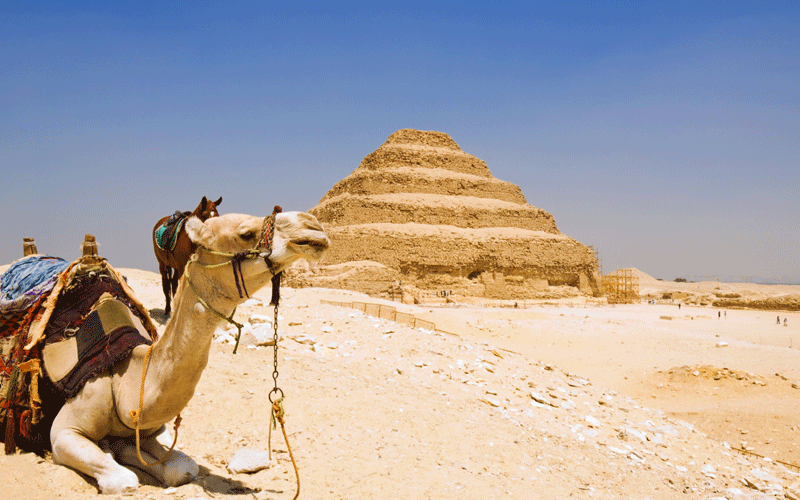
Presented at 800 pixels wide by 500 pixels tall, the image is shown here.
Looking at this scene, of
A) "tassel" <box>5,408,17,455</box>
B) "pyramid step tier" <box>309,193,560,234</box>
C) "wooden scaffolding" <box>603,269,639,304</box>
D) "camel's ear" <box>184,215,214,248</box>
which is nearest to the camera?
"camel's ear" <box>184,215,214,248</box>

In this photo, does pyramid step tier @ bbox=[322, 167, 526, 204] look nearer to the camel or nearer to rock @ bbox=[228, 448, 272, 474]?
rock @ bbox=[228, 448, 272, 474]

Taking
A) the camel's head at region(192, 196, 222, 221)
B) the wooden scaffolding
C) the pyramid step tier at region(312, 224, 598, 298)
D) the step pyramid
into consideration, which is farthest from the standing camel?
the wooden scaffolding

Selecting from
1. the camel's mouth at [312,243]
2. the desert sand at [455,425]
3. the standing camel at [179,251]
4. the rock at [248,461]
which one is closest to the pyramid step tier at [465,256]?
the desert sand at [455,425]

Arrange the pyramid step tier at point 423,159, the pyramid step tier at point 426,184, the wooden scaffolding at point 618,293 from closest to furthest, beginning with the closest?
the wooden scaffolding at point 618,293
the pyramid step tier at point 426,184
the pyramid step tier at point 423,159

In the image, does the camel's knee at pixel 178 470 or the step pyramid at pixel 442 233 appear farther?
the step pyramid at pixel 442 233

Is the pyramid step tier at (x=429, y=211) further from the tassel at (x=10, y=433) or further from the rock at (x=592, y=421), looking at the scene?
the tassel at (x=10, y=433)

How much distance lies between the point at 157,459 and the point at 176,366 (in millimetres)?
871

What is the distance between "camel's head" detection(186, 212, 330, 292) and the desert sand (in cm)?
147

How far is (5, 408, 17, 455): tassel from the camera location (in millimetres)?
3150

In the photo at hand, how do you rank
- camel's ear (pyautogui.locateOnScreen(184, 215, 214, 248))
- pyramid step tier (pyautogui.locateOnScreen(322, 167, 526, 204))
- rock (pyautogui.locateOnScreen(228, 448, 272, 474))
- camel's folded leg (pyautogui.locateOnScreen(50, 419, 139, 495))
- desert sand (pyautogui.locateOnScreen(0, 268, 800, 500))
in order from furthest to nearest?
pyramid step tier (pyautogui.locateOnScreen(322, 167, 526, 204))
desert sand (pyautogui.locateOnScreen(0, 268, 800, 500))
rock (pyautogui.locateOnScreen(228, 448, 272, 474))
camel's folded leg (pyautogui.locateOnScreen(50, 419, 139, 495))
camel's ear (pyautogui.locateOnScreen(184, 215, 214, 248))

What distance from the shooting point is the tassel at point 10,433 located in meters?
3.15

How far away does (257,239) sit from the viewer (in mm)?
2457

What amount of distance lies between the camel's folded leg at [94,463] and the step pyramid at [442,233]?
28400 millimetres

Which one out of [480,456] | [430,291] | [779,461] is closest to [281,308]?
[480,456]
